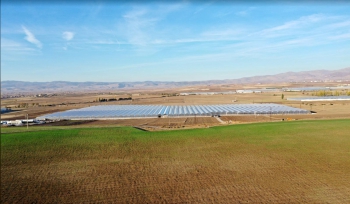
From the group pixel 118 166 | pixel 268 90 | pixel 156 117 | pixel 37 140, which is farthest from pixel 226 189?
pixel 268 90

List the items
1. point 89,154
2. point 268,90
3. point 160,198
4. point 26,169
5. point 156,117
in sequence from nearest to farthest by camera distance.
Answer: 1. point 160,198
2. point 26,169
3. point 89,154
4. point 156,117
5. point 268,90

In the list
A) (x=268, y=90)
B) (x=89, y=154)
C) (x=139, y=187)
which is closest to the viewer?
(x=139, y=187)

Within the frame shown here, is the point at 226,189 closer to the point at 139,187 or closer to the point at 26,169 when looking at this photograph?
the point at 139,187

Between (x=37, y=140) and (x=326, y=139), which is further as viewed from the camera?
(x=37, y=140)

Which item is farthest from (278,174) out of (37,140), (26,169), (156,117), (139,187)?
(156,117)

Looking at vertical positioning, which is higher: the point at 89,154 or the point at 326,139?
the point at 326,139

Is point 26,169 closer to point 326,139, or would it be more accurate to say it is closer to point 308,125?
point 326,139
